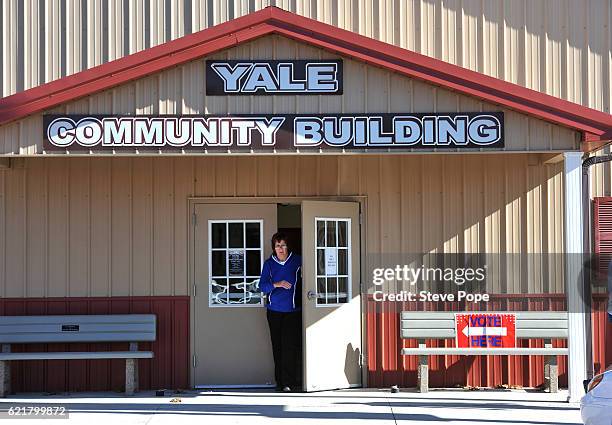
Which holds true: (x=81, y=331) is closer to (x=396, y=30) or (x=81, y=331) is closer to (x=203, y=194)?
(x=203, y=194)

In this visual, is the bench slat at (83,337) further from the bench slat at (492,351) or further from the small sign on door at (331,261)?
the bench slat at (492,351)

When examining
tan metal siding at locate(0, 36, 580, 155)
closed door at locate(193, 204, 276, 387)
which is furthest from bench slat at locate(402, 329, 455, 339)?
tan metal siding at locate(0, 36, 580, 155)

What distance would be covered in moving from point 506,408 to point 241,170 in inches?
163

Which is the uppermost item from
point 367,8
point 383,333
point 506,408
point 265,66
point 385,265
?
point 367,8

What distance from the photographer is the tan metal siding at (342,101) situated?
899 cm

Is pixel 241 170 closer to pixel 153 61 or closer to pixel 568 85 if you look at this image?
pixel 153 61

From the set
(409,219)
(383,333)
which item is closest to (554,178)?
(409,219)

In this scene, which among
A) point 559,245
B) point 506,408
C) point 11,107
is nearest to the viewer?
point 11,107

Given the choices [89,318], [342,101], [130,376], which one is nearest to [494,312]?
[342,101]

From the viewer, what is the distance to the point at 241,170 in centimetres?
1089

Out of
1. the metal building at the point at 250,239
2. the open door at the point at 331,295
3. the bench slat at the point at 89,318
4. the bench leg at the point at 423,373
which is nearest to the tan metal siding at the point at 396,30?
the metal building at the point at 250,239

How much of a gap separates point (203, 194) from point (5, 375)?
311 cm

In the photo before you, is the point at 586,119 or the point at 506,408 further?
the point at 506,408

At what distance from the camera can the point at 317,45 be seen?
9039 millimetres
